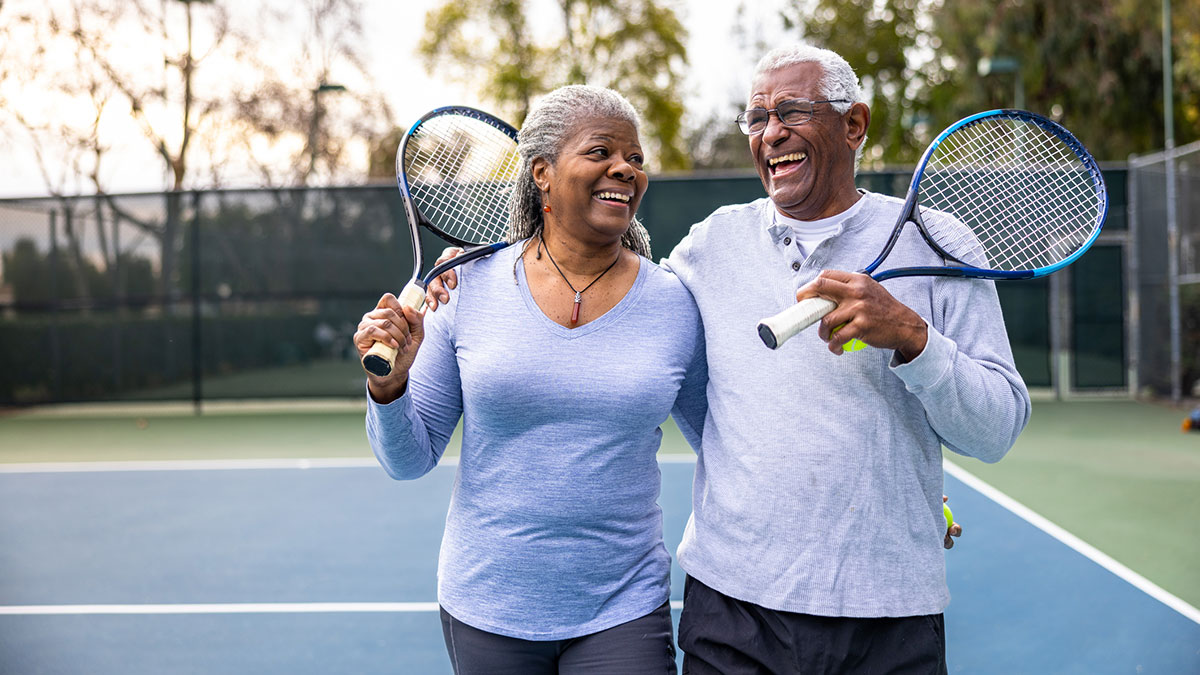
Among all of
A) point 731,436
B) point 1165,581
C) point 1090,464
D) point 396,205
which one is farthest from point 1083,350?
point 731,436

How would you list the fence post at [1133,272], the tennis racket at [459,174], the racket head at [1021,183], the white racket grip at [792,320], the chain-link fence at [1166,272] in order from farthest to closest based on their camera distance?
the fence post at [1133,272], the chain-link fence at [1166,272], the tennis racket at [459,174], the racket head at [1021,183], the white racket grip at [792,320]

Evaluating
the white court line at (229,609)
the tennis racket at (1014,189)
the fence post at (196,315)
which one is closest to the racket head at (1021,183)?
the tennis racket at (1014,189)

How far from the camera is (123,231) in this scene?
11688mm

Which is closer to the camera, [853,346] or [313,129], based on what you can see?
[853,346]

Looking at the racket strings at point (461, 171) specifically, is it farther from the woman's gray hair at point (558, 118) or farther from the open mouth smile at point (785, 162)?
the open mouth smile at point (785, 162)

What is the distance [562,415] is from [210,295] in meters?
10.5

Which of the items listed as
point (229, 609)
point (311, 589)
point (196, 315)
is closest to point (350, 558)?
point (311, 589)

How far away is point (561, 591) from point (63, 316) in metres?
11.4

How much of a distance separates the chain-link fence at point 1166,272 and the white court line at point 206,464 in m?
5.77

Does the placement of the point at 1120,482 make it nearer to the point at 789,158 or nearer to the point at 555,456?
the point at 789,158

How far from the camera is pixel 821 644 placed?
1.84 m

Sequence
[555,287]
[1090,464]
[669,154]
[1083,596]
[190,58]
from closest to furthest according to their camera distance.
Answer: [555,287]
[1083,596]
[1090,464]
[190,58]
[669,154]

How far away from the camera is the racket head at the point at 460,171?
2.68 m

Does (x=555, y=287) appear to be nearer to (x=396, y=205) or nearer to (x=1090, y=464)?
(x=1090, y=464)
